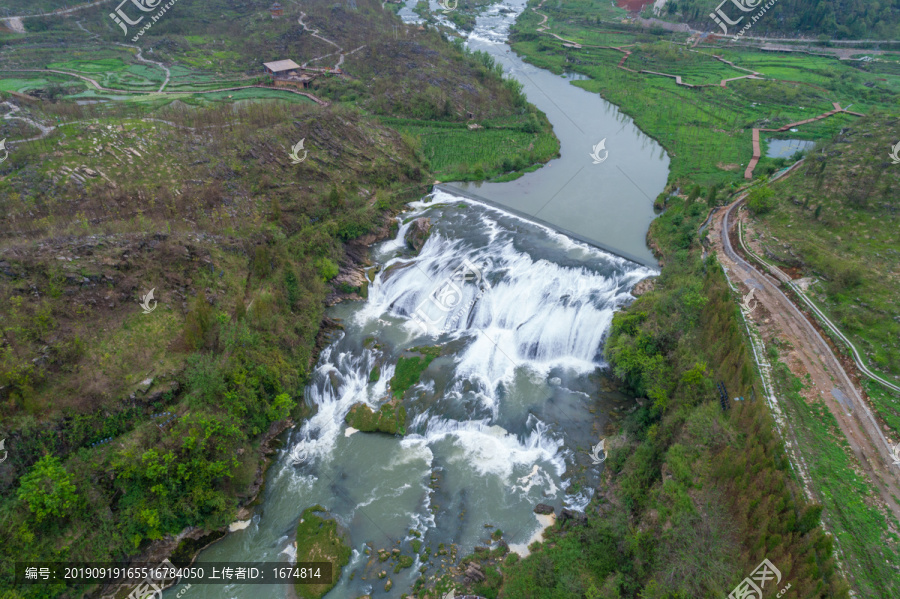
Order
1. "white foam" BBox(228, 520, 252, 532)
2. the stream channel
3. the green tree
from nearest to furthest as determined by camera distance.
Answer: the green tree < the stream channel < "white foam" BBox(228, 520, 252, 532)

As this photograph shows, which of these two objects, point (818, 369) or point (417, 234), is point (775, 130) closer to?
point (818, 369)

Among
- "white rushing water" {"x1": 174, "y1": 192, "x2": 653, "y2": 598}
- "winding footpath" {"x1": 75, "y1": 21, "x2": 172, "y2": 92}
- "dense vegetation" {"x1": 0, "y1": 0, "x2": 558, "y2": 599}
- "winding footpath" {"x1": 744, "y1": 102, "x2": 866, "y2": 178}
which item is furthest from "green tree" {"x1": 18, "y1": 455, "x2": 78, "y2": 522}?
"winding footpath" {"x1": 744, "y1": 102, "x2": 866, "y2": 178}

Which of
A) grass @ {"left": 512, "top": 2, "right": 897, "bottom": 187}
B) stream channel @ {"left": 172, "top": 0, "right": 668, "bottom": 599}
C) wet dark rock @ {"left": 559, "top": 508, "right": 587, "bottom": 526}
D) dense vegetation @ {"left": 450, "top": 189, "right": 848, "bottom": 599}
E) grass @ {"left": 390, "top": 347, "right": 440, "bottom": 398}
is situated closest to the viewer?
dense vegetation @ {"left": 450, "top": 189, "right": 848, "bottom": 599}

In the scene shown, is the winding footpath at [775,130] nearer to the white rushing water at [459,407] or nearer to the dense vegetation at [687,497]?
the white rushing water at [459,407]

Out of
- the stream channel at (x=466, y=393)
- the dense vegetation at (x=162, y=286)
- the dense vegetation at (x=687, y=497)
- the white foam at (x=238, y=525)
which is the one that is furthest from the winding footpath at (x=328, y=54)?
the white foam at (x=238, y=525)

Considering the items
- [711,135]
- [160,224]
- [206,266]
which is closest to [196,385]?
[206,266]

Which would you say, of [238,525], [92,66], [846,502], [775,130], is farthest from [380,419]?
[92,66]

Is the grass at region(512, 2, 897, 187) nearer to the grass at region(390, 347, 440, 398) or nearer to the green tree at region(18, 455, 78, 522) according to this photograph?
the grass at region(390, 347, 440, 398)
